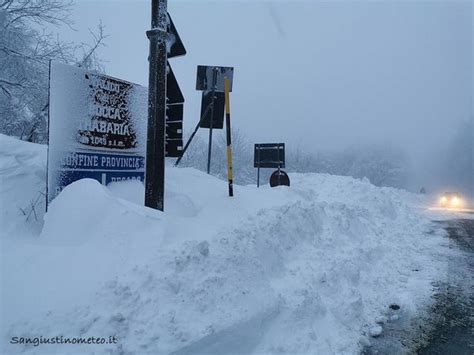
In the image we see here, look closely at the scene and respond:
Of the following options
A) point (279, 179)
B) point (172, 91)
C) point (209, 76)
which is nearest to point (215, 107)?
point (209, 76)

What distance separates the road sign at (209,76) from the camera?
27.0 feet

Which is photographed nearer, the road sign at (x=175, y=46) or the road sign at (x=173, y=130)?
the road sign at (x=175, y=46)

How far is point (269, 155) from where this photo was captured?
1229 centimetres

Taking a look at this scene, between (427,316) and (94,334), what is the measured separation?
13.0 ft

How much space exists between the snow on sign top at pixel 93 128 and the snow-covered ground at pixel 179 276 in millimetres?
333

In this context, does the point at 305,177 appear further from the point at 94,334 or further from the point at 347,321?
the point at 94,334

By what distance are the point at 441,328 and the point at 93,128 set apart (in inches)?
203

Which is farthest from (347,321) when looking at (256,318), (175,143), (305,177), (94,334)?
(305,177)

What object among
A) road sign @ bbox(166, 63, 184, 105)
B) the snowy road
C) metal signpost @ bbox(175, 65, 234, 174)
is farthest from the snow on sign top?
the snowy road

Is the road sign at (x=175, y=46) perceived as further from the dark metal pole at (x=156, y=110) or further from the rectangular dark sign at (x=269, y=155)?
the rectangular dark sign at (x=269, y=155)

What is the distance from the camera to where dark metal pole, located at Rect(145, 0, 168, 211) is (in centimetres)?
470

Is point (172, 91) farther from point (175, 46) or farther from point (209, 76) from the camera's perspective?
point (209, 76)

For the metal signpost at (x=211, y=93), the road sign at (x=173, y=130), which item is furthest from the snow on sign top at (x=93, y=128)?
the metal signpost at (x=211, y=93)

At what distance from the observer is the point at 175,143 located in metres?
7.32
